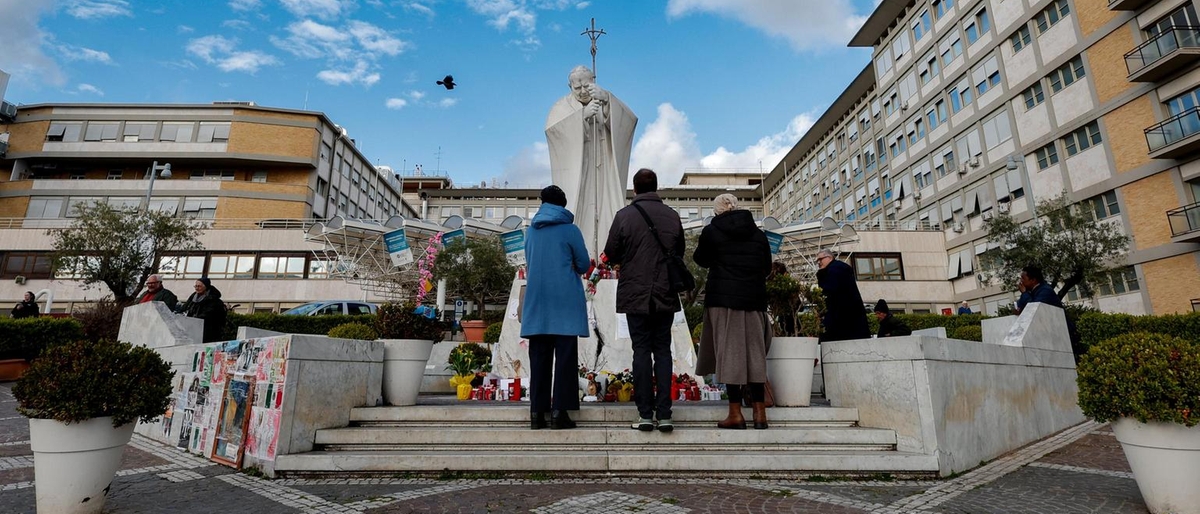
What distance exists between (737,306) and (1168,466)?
→ 2.72 metres

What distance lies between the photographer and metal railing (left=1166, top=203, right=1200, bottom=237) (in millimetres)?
20469

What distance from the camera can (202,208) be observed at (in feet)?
135

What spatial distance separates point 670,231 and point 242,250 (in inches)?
1589

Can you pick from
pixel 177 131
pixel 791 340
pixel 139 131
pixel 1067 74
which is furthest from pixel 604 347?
pixel 139 131

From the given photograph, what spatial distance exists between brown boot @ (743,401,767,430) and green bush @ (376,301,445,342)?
324cm

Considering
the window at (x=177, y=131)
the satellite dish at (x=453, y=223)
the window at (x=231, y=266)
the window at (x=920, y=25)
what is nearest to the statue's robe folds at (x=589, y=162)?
the satellite dish at (x=453, y=223)

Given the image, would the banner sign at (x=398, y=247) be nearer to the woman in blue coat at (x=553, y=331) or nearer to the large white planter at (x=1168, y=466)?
the woman in blue coat at (x=553, y=331)

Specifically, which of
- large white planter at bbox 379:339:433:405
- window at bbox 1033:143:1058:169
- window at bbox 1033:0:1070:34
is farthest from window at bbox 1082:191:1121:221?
large white planter at bbox 379:339:433:405

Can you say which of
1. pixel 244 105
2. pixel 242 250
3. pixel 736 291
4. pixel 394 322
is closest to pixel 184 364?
pixel 394 322

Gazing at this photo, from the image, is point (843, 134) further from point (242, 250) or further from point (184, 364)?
point (184, 364)

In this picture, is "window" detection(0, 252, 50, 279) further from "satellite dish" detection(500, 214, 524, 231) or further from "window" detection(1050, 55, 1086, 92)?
"window" detection(1050, 55, 1086, 92)

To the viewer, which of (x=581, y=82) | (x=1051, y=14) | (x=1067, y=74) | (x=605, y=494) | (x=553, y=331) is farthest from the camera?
(x=1051, y=14)

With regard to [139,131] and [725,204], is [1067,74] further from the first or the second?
[139,131]

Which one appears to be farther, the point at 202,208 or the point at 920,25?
the point at 202,208
